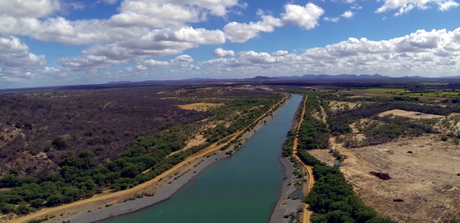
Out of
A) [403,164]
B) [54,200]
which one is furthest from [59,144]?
[403,164]

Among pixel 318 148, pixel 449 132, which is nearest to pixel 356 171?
pixel 318 148

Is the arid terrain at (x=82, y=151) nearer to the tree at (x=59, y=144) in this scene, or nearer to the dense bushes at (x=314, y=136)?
the tree at (x=59, y=144)

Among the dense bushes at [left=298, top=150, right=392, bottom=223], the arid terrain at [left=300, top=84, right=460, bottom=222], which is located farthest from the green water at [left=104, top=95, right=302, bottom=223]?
the arid terrain at [left=300, top=84, right=460, bottom=222]

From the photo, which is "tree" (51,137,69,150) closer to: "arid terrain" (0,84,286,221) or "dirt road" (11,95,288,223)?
"arid terrain" (0,84,286,221)

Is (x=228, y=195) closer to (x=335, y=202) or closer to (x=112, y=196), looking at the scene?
(x=335, y=202)

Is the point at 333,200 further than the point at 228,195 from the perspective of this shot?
No

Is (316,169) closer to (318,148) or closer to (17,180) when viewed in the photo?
(318,148)
